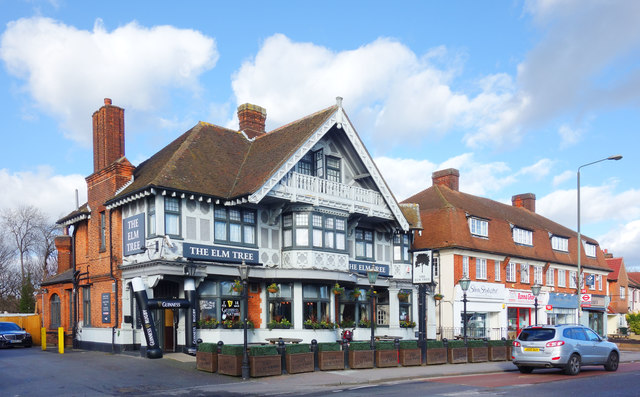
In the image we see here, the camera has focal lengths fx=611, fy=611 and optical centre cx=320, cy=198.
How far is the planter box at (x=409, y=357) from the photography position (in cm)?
2238

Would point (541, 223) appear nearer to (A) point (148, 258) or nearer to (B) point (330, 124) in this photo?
(B) point (330, 124)

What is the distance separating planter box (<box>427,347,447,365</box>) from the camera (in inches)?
921

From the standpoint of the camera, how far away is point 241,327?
2455 cm

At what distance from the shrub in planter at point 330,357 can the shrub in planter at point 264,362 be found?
1732 mm

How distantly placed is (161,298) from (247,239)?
4461mm

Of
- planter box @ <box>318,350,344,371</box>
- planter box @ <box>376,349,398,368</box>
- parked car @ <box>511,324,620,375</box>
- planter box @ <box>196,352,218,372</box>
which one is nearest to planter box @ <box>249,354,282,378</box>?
planter box @ <box>196,352,218,372</box>

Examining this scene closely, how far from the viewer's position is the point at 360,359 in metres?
21.0

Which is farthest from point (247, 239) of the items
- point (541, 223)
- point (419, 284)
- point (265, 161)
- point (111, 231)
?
point (541, 223)

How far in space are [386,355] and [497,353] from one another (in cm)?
650

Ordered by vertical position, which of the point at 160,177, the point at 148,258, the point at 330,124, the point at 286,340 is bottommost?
the point at 286,340

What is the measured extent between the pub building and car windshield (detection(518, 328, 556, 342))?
206 inches

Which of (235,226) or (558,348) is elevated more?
(235,226)

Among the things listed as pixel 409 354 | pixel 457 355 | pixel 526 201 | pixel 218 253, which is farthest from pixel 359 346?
pixel 526 201

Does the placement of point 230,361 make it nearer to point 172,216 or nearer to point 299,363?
point 299,363
